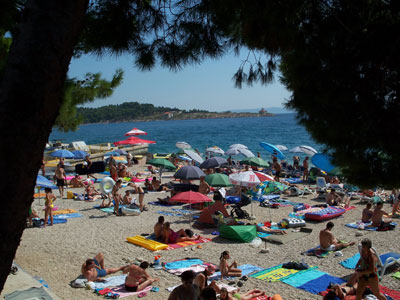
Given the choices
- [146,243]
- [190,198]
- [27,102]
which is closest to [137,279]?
[146,243]

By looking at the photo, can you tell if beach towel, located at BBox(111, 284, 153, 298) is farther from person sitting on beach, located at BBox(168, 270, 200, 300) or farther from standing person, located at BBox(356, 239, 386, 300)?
standing person, located at BBox(356, 239, 386, 300)

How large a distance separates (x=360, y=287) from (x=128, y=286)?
12.8 ft

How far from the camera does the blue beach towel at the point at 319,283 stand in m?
6.55

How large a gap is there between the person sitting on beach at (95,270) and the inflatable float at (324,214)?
6.52 m

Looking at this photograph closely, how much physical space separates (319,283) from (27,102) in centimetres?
635

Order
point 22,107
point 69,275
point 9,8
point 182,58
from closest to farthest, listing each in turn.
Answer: point 22,107 < point 9,8 < point 182,58 < point 69,275

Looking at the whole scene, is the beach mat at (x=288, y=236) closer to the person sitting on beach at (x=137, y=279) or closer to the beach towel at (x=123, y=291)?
the person sitting on beach at (x=137, y=279)

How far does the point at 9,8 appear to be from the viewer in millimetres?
3344

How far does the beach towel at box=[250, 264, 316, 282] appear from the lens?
23.1 feet

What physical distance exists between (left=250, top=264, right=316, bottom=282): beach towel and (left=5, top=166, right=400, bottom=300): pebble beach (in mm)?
160

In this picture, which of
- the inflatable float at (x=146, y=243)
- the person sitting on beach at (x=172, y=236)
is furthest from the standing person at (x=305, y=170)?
the inflatable float at (x=146, y=243)

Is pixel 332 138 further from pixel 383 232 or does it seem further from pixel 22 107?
pixel 383 232

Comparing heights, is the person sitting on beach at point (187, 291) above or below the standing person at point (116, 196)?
above

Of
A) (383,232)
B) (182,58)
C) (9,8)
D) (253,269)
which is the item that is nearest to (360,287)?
(253,269)
